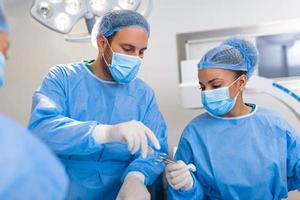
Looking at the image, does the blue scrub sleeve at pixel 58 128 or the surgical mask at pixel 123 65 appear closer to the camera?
the blue scrub sleeve at pixel 58 128

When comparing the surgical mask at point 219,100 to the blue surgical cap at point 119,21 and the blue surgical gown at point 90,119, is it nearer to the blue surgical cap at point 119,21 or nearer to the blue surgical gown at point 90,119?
the blue surgical gown at point 90,119

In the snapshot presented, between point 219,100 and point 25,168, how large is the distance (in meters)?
1.08

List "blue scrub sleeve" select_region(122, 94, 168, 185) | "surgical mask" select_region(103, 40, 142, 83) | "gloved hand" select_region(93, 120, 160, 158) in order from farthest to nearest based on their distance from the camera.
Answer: "surgical mask" select_region(103, 40, 142, 83) → "blue scrub sleeve" select_region(122, 94, 168, 185) → "gloved hand" select_region(93, 120, 160, 158)

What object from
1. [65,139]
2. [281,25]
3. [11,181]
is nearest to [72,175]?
[65,139]

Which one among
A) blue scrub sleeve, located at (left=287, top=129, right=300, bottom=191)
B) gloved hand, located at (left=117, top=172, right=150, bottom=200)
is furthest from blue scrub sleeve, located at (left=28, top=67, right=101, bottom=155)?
blue scrub sleeve, located at (left=287, top=129, right=300, bottom=191)

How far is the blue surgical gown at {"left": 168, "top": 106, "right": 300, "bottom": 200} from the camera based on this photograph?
139 cm

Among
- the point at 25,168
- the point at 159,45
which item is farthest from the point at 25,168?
Result: the point at 159,45

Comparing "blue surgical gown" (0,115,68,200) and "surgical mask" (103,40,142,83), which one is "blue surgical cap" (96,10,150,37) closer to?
"surgical mask" (103,40,142,83)

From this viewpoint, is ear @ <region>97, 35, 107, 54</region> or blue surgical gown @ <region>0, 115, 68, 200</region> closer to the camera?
blue surgical gown @ <region>0, 115, 68, 200</region>

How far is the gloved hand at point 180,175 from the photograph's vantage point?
1.29 meters

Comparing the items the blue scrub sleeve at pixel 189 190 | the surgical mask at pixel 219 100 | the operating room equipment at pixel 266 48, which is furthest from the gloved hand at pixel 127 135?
the operating room equipment at pixel 266 48

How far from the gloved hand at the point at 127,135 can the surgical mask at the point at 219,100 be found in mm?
415

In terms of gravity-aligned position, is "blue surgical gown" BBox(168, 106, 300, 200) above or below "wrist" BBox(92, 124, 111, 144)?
below

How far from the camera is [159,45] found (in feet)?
7.40
